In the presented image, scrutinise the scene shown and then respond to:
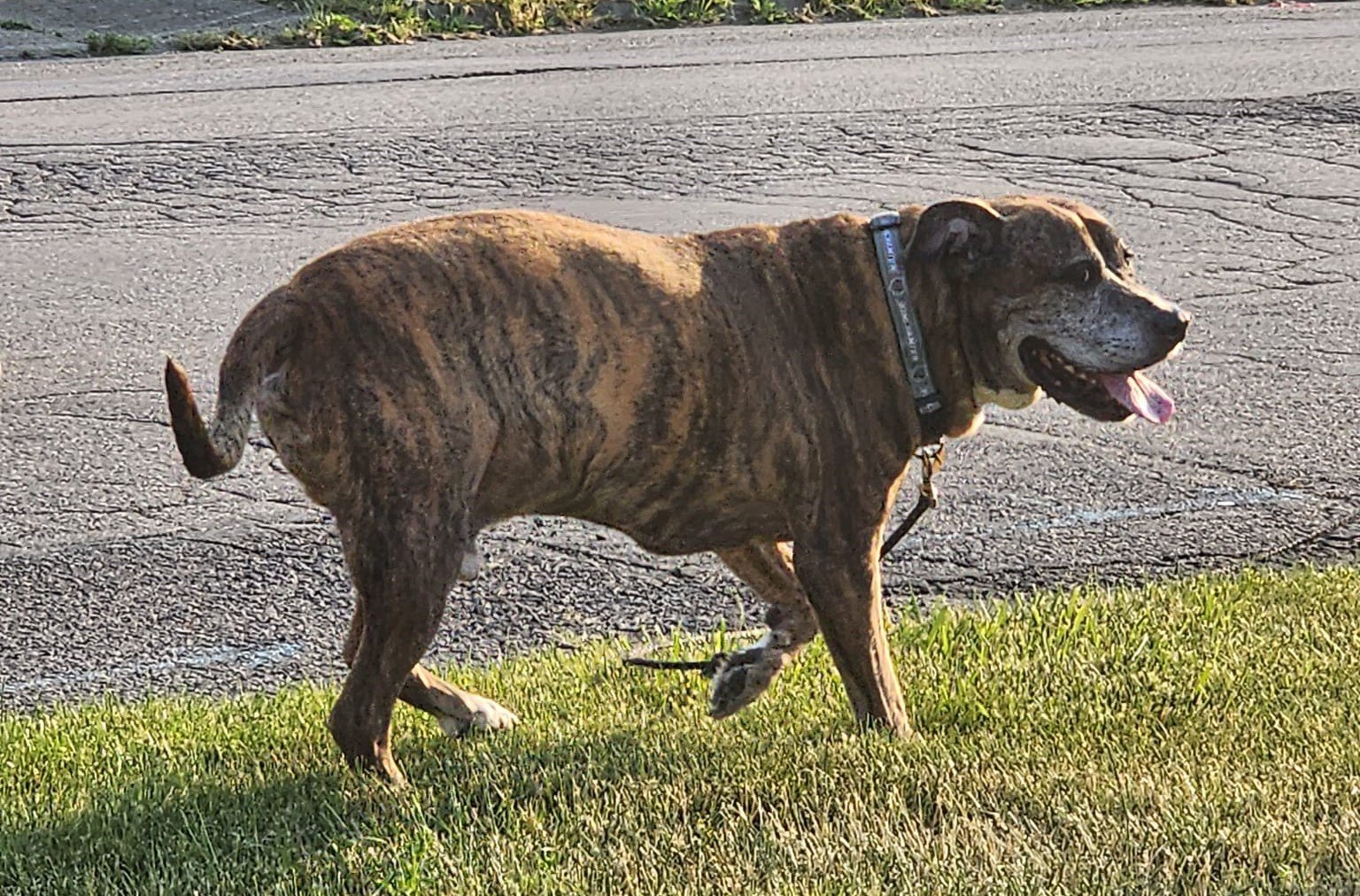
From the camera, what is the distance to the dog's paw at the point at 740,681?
191 inches

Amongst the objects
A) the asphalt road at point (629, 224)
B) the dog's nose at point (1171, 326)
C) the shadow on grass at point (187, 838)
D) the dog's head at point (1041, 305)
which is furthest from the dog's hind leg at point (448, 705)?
the dog's nose at point (1171, 326)

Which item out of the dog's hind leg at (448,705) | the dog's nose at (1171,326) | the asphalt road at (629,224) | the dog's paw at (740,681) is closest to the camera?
the dog's nose at (1171,326)

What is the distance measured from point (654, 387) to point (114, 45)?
1188 centimetres

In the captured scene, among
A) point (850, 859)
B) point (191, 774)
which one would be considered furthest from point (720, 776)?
point (191, 774)

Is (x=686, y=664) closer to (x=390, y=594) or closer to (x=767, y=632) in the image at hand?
(x=767, y=632)

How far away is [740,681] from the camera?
4.84 metres

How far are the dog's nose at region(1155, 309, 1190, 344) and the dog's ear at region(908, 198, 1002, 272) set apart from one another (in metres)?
0.40

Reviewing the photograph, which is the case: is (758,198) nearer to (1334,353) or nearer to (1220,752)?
(1334,353)

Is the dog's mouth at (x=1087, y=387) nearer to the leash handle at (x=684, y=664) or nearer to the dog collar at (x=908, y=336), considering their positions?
the dog collar at (x=908, y=336)

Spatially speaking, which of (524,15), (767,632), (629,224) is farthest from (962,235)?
(524,15)

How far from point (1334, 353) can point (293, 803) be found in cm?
502

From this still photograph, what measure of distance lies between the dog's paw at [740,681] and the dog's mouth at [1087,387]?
915 millimetres

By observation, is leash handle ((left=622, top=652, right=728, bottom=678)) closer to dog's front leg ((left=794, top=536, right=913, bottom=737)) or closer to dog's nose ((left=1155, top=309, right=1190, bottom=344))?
dog's front leg ((left=794, top=536, right=913, bottom=737))

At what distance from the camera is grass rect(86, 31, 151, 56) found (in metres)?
15.1
